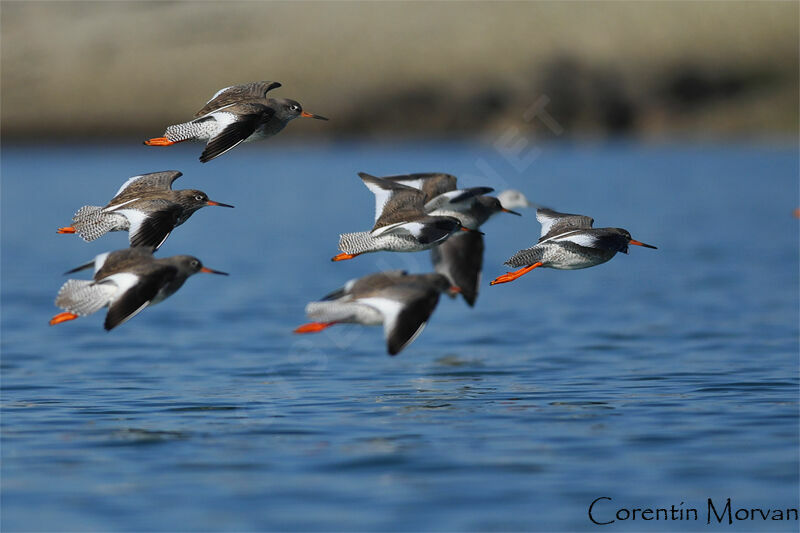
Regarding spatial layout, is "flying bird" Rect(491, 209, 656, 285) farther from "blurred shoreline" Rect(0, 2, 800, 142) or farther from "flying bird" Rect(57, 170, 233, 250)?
"blurred shoreline" Rect(0, 2, 800, 142)

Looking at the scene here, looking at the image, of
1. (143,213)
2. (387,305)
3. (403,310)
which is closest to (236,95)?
(143,213)

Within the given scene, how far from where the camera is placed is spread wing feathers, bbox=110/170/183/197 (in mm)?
12375

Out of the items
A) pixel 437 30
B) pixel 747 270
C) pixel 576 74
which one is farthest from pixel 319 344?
pixel 437 30

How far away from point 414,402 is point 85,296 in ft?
15.0

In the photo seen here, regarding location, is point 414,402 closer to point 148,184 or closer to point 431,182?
point 431,182

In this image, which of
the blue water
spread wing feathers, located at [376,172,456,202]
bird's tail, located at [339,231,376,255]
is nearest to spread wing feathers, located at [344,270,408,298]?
bird's tail, located at [339,231,376,255]

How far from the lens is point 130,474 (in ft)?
37.7

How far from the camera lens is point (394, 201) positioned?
13547 mm

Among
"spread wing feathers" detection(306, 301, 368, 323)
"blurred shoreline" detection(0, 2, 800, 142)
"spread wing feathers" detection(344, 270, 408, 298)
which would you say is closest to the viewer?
"spread wing feathers" detection(306, 301, 368, 323)

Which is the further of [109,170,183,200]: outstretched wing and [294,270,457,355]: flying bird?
[109,170,183,200]: outstretched wing

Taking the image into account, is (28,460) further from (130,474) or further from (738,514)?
(738,514)

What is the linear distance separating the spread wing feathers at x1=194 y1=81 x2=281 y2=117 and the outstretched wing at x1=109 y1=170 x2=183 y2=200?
671 millimetres

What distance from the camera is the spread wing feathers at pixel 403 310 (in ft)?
35.5

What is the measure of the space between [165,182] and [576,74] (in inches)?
4592
